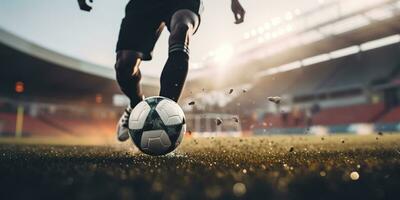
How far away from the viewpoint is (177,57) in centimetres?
255

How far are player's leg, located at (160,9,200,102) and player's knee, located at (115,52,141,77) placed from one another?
0.59 metres

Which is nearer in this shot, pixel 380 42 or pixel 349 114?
pixel 380 42

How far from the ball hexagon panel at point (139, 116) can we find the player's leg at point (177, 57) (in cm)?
22

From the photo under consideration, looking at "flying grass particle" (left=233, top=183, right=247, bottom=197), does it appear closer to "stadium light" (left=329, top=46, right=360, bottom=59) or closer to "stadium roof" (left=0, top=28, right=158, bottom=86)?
"stadium roof" (left=0, top=28, right=158, bottom=86)

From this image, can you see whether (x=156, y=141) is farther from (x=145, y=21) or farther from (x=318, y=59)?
(x=318, y=59)

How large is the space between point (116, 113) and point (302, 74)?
59.7ft

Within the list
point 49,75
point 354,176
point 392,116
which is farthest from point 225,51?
point 354,176

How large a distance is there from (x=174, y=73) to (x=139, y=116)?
43cm

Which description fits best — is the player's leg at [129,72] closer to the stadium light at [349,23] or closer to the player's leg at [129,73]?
the player's leg at [129,73]

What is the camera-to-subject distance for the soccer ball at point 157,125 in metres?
2.27

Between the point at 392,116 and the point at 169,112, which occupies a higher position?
the point at 392,116

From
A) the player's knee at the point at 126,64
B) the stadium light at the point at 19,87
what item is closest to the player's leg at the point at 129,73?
the player's knee at the point at 126,64

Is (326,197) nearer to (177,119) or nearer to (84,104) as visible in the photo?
(177,119)

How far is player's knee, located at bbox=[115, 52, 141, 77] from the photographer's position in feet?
10.1
